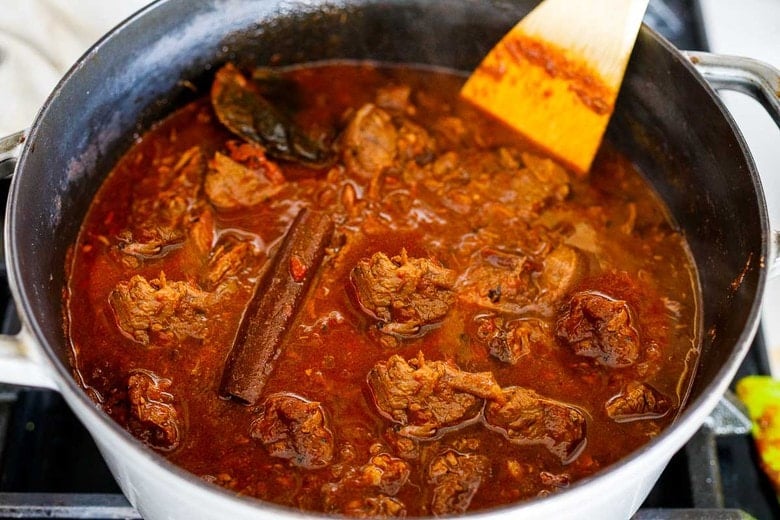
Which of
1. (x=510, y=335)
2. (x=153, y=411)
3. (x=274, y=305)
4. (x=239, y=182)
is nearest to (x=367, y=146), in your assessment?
(x=239, y=182)

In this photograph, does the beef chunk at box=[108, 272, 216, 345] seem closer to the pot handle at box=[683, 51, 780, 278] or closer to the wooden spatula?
the wooden spatula

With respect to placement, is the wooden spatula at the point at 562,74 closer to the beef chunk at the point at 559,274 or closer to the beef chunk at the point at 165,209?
the beef chunk at the point at 559,274

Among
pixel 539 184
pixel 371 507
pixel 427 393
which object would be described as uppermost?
pixel 539 184

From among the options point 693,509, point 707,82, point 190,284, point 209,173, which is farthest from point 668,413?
point 209,173

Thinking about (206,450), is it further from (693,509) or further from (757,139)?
(757,139)

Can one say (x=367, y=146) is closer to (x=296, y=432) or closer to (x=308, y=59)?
(x=308, y=59)

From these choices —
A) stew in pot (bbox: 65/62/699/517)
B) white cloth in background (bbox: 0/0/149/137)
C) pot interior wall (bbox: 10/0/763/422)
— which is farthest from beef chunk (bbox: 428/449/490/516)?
white cloth in background (bbox: 0/0/149/137)
